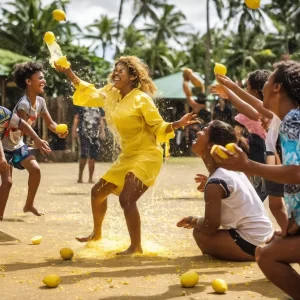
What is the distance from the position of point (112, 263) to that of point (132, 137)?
1310 millimetres

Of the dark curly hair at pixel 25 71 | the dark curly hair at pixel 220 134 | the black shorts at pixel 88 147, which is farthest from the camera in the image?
the black shorts at pixel 88 147

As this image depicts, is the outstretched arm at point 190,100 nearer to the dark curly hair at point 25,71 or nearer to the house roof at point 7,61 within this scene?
the dark curly hair at point 25,71

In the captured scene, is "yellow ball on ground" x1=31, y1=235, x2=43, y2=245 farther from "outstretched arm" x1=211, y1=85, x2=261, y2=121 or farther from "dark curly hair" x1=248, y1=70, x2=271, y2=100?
"dark curly hair" x1=248, y1=70, x2=271, y2=100

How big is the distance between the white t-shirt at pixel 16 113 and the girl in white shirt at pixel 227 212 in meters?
3.31

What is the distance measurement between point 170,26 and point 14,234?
59.4m

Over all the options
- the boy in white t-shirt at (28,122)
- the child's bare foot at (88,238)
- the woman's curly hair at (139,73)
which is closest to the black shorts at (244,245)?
the child's bare foot at (88,238)

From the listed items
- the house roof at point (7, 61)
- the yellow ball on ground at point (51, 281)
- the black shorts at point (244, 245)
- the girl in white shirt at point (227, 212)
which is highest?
the house roof at point (7, 61)

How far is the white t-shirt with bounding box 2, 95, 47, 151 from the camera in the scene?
29.1ft

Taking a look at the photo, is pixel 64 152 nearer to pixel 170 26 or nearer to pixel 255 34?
pixel 255 34

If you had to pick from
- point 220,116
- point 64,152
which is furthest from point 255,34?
point 220,116

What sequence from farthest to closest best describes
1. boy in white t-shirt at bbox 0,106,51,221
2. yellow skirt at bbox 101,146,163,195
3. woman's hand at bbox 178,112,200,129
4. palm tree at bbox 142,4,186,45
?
palm tree at bbox 142,4,186,45 → boy in white t-shirt at bbox 0,106,51,221 → yellow skirt at bbox 101,146,163,195 → woman's hand at bbox 178,112,200,129

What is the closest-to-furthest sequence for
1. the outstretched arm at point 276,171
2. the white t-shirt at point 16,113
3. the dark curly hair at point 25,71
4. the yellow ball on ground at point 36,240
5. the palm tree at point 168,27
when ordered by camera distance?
1. the outstretched arm at point 276,171
2. the yellow ball on ground at point 36,240
3. the white t-shirt at point 16,113
4. the dark curly hair at point 25,71
5. the palm tree at point 168,27

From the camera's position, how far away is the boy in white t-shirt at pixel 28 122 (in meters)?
8.91

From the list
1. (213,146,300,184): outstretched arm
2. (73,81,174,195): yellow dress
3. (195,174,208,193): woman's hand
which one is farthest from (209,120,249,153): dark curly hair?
(213,146,300,184): outstretched arm
